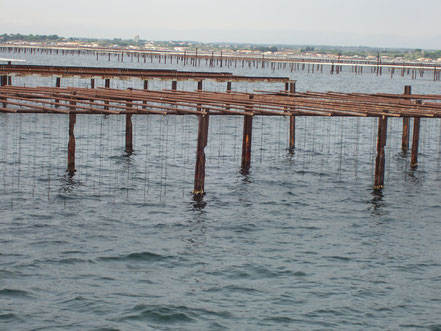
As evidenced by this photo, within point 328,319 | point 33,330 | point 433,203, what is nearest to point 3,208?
point 33,330

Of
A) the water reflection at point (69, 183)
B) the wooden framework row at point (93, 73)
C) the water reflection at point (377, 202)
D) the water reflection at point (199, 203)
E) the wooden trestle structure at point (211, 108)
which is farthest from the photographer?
the wooden framework row at point (93, 73)

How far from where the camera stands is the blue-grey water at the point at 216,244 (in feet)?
76.8

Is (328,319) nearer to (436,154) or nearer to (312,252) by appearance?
(312,252)

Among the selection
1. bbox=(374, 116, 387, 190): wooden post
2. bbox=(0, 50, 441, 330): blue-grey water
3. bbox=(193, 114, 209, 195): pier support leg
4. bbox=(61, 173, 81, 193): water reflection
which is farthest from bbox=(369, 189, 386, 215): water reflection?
bbox=(61, 173, 81, 193): water reflection

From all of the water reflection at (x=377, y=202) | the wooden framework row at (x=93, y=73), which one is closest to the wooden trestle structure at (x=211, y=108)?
the water reflection at (x=377, y=202)

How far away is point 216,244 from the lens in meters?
30.5

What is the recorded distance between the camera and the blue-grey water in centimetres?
2341

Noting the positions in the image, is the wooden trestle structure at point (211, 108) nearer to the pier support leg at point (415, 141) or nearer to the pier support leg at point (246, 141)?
the pier support leg at point (246, 141)

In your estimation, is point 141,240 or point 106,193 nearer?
point 141,240

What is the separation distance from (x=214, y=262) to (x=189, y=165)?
21580 millimetres

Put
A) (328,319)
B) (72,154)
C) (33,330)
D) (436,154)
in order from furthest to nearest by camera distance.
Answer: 1. (436,154)
2. (72,154)
3. (328,319)
4. (33,330)

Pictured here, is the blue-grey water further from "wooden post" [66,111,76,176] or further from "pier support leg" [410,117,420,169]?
"wooden post" [66,111,76,176]

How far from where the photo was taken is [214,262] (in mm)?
28109

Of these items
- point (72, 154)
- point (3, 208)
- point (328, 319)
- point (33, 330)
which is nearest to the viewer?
point (33, 330)
